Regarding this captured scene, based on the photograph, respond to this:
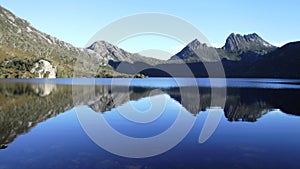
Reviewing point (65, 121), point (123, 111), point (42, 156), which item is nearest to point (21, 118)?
point (65, 121)

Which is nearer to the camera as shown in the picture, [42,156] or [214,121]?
[42,156]

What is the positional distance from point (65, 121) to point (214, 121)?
2443 centimetres

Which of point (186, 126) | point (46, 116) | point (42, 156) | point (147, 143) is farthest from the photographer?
point (46, 116)

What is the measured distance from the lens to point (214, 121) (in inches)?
1779

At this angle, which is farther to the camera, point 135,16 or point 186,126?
point 135,16

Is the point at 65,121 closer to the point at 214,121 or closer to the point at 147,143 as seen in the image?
the point at 147,143

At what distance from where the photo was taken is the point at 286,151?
89.4ft

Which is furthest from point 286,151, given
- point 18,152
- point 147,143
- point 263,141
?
point 18,152

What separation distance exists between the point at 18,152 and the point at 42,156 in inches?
129

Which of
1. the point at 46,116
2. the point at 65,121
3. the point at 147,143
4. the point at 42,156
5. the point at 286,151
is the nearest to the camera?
the point at 42,156

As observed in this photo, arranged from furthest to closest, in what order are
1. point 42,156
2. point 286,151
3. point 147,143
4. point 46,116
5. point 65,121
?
point 46,116 → point 65,121 → point 147,143 → point 286,151 → point 42,156

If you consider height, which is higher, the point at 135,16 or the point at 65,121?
the point at 135,16

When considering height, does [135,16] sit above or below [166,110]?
above

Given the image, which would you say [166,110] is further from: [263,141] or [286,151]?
[286,151]
